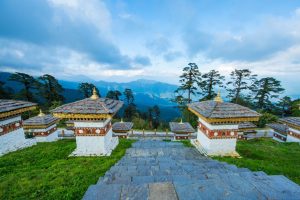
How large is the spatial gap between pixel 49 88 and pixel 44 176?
44243 millimetres

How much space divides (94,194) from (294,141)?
1901cm

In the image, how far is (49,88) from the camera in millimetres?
44188

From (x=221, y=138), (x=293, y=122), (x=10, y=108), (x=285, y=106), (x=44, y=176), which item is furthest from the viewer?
(x=285, y=106)

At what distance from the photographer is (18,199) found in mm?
4930

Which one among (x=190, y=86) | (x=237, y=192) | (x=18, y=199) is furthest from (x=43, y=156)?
(x=190, y=86)

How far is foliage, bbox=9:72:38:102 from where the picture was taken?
1461 inches

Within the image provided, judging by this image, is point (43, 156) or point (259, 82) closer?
point (43, 156)

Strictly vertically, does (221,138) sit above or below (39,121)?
above

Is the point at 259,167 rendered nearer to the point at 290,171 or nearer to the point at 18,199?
the point at 290,171

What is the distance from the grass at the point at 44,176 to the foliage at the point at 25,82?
3581cm

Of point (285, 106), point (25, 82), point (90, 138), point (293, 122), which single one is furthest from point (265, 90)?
point (25, 82)

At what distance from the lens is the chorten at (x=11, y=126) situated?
9664mm

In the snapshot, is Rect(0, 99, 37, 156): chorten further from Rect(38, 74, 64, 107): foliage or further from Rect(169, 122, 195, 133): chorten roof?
Rect(38, 74, 64, 107): foliage

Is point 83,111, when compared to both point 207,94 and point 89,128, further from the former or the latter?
point 207,94
